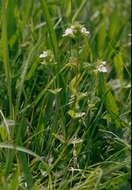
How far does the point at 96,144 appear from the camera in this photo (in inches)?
70.4

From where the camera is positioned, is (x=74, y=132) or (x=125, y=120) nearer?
(x=74, y=132)

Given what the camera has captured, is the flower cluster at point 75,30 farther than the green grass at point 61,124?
Yes

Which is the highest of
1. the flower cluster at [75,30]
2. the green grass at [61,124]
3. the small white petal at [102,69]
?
the flower cluster at [75,30]

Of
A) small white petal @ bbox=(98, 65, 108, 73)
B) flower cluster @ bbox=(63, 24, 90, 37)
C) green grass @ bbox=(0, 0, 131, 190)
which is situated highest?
flower cluster @ bbox=(63, 24, 90, 37)

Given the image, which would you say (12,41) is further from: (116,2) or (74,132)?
(116,2)

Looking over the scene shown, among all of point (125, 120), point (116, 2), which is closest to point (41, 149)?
point (125, 120)

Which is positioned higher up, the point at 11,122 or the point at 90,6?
the point at 90,6

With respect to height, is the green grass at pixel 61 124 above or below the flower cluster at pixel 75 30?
below

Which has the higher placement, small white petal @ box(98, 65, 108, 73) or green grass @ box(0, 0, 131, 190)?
small white petal @ box(98, 65, 108, 73)

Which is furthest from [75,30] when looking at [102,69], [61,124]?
[61,124]

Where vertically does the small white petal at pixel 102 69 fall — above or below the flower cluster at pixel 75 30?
below

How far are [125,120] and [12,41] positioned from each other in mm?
571

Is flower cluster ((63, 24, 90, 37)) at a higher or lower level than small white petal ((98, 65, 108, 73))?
higher

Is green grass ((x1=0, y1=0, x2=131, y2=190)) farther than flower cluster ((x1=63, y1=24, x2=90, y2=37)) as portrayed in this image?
No
